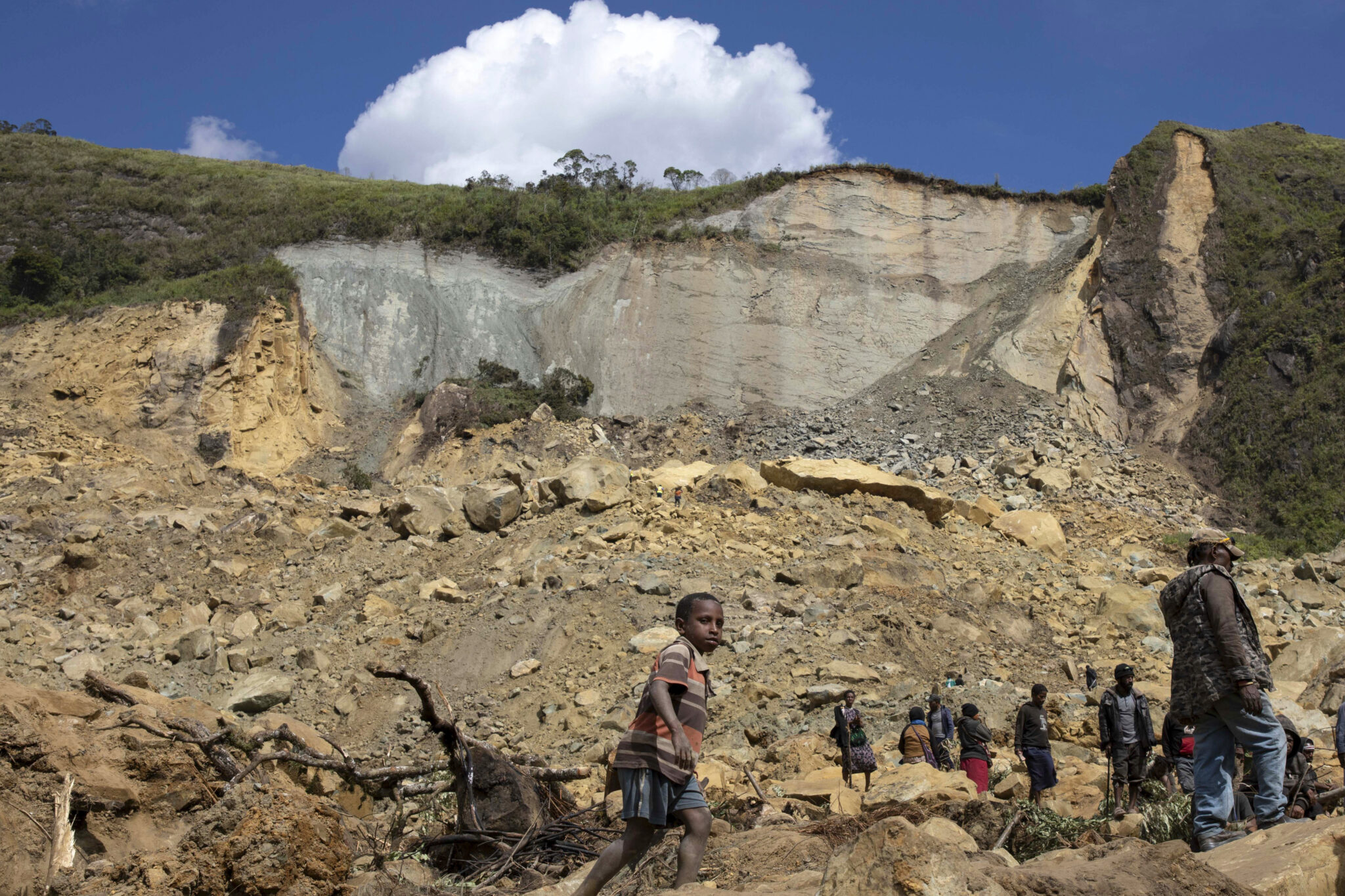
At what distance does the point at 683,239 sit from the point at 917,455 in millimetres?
11162

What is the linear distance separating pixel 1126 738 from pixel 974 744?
1070mm

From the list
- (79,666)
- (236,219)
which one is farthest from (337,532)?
(236,219)

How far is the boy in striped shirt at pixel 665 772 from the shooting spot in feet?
10.6

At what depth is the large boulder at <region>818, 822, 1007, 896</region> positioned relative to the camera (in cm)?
248

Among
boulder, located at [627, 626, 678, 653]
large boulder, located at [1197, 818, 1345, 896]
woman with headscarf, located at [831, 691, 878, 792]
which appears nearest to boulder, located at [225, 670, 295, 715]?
boulder, located at [627, 626, 678, 653]

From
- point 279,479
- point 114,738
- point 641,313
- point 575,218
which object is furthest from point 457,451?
point 114,738

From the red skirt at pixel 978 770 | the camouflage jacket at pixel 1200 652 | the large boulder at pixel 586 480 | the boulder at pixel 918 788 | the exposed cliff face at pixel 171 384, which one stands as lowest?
the red skirt at pixel 978 770

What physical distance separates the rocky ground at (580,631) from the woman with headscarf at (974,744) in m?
0.22

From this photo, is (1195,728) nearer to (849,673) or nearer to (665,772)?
(665,772)

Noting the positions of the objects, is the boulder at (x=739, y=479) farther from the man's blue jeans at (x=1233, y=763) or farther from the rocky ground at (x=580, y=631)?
the man's blue jeans at (x=1233, y=763)

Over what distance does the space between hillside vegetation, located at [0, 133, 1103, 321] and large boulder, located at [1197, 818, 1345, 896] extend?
22691 millimetres

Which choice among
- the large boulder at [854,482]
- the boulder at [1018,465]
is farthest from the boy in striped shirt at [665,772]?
the boulder at [1018,465]

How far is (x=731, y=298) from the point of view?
26.0m

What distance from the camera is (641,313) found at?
1010 inches
